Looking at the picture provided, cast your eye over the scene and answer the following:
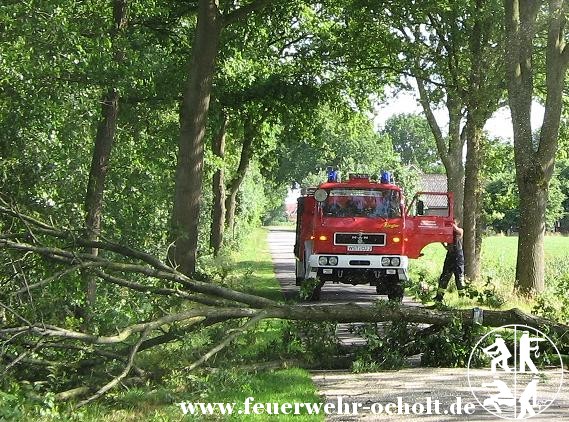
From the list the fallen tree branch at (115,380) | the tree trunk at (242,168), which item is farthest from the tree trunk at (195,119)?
the tree trunk at (242,168)

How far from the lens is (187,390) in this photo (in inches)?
285

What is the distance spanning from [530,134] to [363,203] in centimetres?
383

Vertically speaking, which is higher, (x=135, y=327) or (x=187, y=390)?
(x=135, y=327)

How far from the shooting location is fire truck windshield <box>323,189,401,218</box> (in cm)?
1664

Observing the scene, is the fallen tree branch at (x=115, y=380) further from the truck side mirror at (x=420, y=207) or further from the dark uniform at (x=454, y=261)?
the dark uniform at (x=454, y=261)

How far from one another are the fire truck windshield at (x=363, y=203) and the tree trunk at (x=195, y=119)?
3.23 m

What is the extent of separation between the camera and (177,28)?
59.9 feet

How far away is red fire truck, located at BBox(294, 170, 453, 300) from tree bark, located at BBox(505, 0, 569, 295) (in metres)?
1.77

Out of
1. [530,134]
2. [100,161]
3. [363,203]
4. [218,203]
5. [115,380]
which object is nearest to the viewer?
[115,380]

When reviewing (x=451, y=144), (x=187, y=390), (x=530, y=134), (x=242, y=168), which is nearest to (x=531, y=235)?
(x=530, y=134)

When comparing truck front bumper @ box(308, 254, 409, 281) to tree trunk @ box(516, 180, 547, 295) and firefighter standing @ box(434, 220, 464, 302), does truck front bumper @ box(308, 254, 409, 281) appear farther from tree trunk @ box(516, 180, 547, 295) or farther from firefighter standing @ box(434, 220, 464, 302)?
tree trunk @ box(516, 180, 547, 295)

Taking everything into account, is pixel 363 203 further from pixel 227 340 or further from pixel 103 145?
pixel 227 340

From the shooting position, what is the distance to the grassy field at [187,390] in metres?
6.38

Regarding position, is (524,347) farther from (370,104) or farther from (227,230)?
(227,230)
